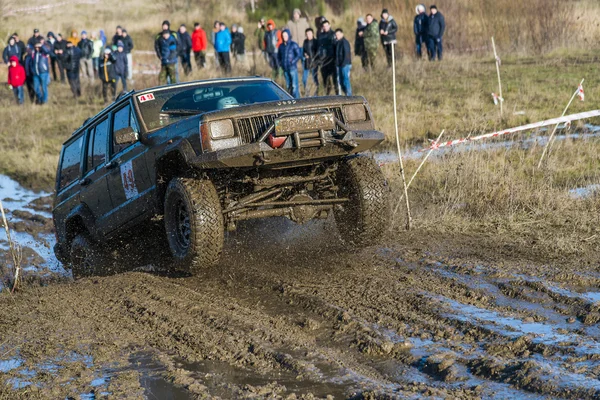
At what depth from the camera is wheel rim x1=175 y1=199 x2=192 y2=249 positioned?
7.27 m

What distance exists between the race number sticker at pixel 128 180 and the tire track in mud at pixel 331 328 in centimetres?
78

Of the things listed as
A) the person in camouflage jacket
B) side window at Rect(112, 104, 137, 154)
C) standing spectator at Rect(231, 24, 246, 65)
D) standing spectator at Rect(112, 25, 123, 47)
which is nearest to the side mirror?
side window at Rect(112, 104, 137, 154)

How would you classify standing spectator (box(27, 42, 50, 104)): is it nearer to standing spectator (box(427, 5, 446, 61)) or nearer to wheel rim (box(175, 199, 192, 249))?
standing spectator (box(427, 5, 446, 61))

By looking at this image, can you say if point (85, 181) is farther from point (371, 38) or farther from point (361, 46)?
point (361, 46)

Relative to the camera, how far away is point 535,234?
28.7 feet

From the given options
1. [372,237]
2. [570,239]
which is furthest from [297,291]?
[570,239]

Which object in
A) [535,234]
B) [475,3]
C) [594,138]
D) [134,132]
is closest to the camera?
[134,132]

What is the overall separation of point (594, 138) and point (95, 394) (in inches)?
384

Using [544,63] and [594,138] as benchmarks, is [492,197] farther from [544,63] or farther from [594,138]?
[544,63]

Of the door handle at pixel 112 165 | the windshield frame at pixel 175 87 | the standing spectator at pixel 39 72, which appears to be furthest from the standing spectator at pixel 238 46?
the door handle at pixel 112 165

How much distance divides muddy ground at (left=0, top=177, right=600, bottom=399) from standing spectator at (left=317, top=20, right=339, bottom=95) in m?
10.7

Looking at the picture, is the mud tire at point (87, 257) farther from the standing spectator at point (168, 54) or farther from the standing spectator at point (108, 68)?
the standing spectator at point (108, 68)

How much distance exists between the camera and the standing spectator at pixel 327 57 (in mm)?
18859

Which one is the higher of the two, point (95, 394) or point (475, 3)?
point (475, 3)
